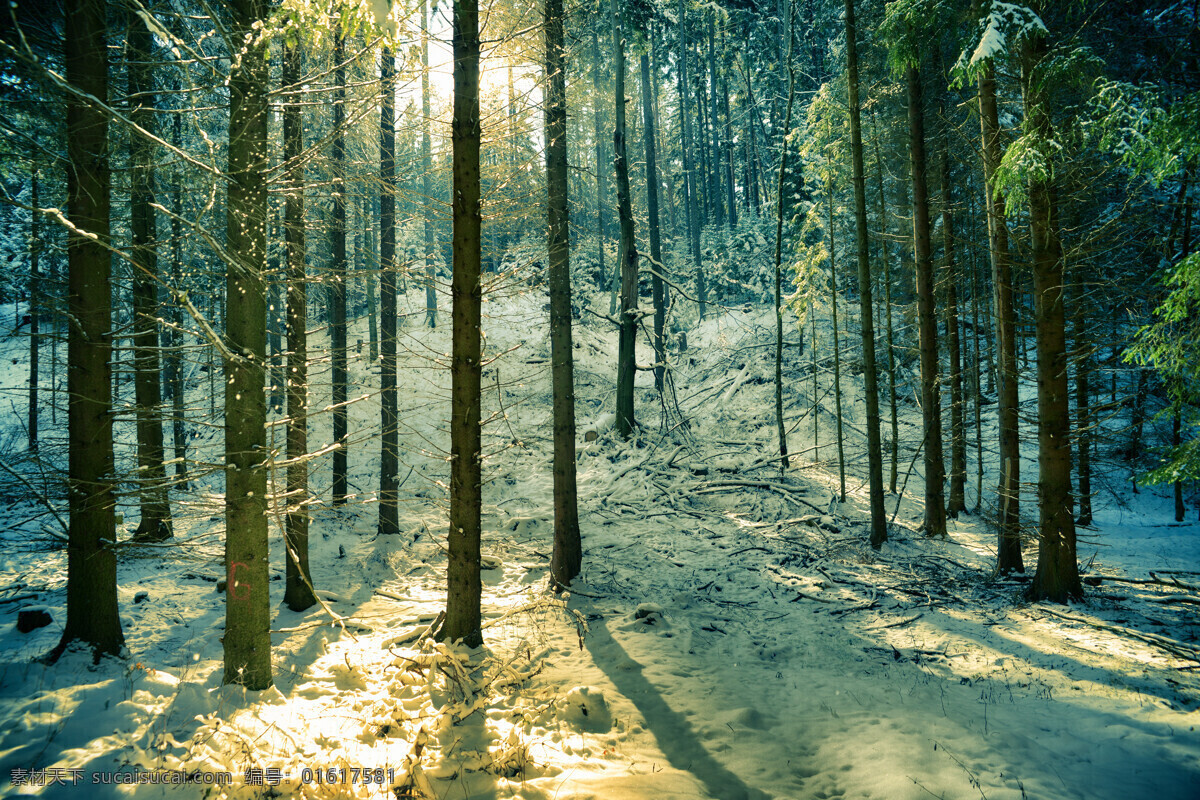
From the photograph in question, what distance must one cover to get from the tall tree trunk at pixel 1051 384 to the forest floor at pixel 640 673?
71 centimetres

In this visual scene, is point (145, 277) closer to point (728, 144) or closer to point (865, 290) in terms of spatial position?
point (865, 290)

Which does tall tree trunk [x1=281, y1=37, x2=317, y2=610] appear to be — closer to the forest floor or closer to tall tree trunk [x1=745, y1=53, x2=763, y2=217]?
the forest floor

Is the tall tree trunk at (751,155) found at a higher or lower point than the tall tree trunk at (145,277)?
higher

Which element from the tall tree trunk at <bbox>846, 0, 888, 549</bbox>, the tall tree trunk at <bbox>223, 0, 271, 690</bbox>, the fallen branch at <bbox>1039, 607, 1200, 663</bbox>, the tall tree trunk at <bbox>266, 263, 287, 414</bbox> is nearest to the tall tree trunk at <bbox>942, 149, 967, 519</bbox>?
the tall tree trunk at <bbox>846, 0, 888, 549</bbox>

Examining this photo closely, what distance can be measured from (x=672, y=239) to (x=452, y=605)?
3398 cm

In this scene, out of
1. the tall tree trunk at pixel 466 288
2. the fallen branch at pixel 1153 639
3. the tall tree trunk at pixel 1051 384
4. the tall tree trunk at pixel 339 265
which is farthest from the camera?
the tall tree trunk at pixel 339 265

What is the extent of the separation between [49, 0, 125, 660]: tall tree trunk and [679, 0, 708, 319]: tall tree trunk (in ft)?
66.0

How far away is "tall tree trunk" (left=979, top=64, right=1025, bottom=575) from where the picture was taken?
8039mm

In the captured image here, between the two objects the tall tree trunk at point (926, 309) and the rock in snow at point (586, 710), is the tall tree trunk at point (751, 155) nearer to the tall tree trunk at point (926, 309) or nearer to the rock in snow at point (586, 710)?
the tall tree trunk at point (926, 309)

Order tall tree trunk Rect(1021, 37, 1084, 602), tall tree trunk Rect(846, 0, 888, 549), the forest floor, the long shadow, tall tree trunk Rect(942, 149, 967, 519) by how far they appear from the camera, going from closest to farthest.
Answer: the forest floor → the long shadow → tall tree trunk Rect(1021, 37, 1084, 602) → tall tree trunk Rect(846, 0, 888, 549) → tall tree trunk Rect(942, 149, 967, 519)

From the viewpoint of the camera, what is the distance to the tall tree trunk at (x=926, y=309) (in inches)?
414

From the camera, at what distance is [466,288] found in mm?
5680

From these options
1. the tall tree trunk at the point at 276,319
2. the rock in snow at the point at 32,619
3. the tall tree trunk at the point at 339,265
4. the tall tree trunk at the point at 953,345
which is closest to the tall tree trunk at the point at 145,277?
the tall tree trunk at the point at 276,319

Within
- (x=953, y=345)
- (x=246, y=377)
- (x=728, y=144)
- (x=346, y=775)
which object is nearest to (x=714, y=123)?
(x=728, y=144)
